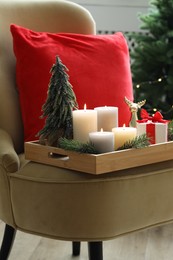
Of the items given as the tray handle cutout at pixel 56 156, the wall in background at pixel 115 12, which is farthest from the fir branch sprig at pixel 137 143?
the wall in background at pixel 115 12

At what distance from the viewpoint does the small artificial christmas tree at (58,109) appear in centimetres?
170

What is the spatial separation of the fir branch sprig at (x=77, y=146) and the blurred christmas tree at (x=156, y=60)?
110 cm

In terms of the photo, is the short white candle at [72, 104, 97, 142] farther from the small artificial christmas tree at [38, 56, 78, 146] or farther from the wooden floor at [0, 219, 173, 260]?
the wooden floor at [0, 219, 173, 260]

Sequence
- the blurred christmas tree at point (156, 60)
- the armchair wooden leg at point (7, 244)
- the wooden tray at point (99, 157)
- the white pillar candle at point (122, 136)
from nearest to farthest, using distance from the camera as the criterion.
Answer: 1. the wooden tray at point (99, 157)
2. the white pillar candle at point (122, 136)
3. the armchair wooden leg at point (7, 244)
4. the blurred christmas tree at point (156, 60)

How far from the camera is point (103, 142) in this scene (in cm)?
159

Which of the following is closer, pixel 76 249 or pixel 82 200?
pixel 82 200

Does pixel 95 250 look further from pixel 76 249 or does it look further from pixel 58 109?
pixel 76 249

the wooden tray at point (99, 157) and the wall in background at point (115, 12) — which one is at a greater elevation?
the wall in background at point (115, 12)

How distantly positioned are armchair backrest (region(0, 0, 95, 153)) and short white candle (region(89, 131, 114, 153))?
449 millimetres

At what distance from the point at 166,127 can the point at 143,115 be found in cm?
11

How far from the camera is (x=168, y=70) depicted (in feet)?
9.21

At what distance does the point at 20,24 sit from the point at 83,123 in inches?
23.4

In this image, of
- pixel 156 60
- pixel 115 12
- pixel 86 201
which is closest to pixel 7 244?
pixel 86 201

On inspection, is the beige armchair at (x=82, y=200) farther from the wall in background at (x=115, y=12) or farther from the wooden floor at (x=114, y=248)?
the wall in background at (x=115, y=12)
